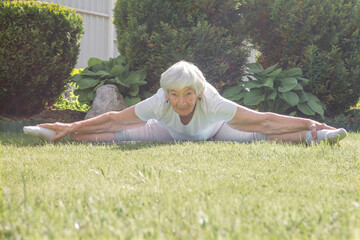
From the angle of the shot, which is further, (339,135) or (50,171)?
(339,135)

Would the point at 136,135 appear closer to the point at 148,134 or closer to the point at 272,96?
the point at 148,134

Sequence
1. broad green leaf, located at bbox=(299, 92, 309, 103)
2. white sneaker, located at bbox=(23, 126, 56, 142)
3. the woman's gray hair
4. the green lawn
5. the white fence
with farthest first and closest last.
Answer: the white fence
broad green leaf, located at bbox=(299, 92, 309, 103)
white sneaker, located at bbox=(23, 126, 56, 142)
the woman's gray hair
the green lawn

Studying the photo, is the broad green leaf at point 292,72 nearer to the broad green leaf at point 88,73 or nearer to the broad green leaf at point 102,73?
the broad green leaf at point 102,73

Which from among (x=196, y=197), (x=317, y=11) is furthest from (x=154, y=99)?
(x=317, y=11)

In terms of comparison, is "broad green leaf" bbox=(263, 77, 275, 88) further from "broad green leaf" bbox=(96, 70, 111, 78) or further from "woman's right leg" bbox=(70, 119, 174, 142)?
"broad green leaf" bbox=(96, 70, 111, 78)

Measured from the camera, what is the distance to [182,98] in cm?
344

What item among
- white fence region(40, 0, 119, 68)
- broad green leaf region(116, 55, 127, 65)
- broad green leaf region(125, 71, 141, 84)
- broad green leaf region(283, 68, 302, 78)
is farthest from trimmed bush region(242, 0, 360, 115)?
white fence region(40, 0, 119, 68)

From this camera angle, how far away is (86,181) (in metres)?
2.03

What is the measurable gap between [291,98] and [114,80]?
2848 millimetres

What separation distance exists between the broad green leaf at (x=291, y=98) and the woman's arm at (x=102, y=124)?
2816 millimetres

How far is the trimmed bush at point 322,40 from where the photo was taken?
6074 mm

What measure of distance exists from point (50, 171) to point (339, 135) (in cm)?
251

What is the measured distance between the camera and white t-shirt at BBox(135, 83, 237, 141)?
3.62 m

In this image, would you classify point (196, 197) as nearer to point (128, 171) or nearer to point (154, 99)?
point (128, 171)
